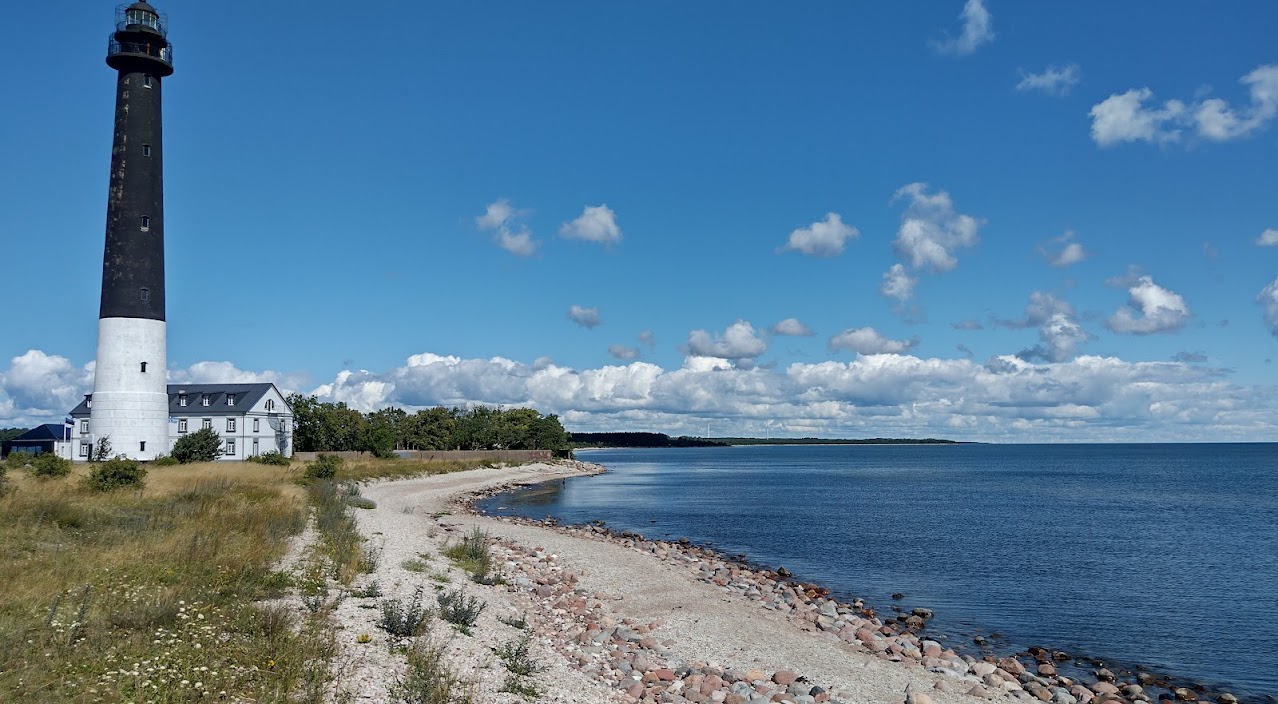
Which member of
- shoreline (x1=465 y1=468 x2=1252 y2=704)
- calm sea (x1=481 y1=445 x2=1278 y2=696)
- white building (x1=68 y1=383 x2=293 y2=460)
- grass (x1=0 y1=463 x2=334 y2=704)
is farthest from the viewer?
white building (x1=68 y1=383 x2=293 y2=460)

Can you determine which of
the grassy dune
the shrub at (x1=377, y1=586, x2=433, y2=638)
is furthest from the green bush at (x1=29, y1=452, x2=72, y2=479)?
the shrub at (x1=377, y1=586, x2=433, y2=638)

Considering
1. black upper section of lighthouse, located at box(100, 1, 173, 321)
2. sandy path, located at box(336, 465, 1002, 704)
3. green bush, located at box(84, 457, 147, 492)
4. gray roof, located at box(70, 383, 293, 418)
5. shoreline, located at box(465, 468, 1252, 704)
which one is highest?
black upper section of lighthouse, located at box(100, 1, 173, 321)

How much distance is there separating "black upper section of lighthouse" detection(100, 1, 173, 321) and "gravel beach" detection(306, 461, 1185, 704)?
72.6 ft

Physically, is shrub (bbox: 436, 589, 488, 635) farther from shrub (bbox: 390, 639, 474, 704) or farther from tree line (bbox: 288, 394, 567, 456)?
tree line (bbox: 288, 394, 567, 456)

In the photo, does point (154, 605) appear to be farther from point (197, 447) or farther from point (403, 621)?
point (197, 447)

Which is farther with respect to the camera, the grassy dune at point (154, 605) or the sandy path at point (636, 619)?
the sandy path at point (636, 619)

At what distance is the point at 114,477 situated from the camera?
109 feet

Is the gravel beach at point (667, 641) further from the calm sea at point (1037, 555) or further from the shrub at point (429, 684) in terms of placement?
the calm sea at point (1037, 555)

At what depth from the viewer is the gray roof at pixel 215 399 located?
7712cm

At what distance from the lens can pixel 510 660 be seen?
13.5m

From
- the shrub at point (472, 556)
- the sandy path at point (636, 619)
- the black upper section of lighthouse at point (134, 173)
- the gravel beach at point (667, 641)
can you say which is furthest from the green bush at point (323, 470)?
the shrub at point (472, 556)

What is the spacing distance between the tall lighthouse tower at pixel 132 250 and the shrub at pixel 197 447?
617 inches

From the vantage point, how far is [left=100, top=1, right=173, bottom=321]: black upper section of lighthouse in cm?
4275

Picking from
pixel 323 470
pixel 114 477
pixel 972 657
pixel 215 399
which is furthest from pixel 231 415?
pixel 972 657
